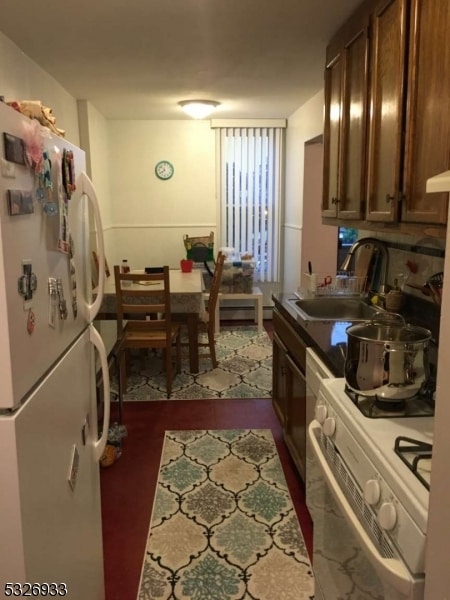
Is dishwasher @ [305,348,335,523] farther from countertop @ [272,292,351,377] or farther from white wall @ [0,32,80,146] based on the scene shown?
white wall @ [0,32,80,146]

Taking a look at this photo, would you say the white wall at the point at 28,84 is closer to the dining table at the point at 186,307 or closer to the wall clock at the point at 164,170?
the dining table at the point at 186,307

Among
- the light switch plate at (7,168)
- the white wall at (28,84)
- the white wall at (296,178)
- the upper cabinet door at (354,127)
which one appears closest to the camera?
the light switch plate at (7,168)

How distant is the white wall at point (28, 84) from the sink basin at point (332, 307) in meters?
2.06

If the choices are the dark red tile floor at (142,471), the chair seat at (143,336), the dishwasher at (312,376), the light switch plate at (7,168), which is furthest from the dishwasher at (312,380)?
the chair seat at (143,336)

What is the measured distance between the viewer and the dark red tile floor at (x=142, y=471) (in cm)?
211

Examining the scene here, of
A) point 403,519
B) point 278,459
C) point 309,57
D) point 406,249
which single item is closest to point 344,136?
point 406,249

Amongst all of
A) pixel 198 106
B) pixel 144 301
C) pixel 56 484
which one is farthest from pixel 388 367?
pixel 198 106

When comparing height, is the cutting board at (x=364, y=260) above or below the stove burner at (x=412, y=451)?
above

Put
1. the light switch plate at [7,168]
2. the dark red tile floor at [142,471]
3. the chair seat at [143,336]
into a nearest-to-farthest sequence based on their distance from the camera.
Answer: the light switch plate at [7,168] → the dark red tile floor at [142,471] → the chair seat at [143,336]

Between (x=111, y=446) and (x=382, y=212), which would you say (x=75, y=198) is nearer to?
(x=382, y=212)

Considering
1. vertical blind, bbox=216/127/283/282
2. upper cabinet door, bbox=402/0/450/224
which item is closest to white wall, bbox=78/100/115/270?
vertical blind, bbox=216/127/283/282

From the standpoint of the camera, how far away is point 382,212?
2.03 meters

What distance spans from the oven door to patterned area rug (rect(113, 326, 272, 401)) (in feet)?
6.98

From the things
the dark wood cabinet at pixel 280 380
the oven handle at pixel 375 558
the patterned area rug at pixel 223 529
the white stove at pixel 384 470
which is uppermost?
the white stove at pixel 384 470
